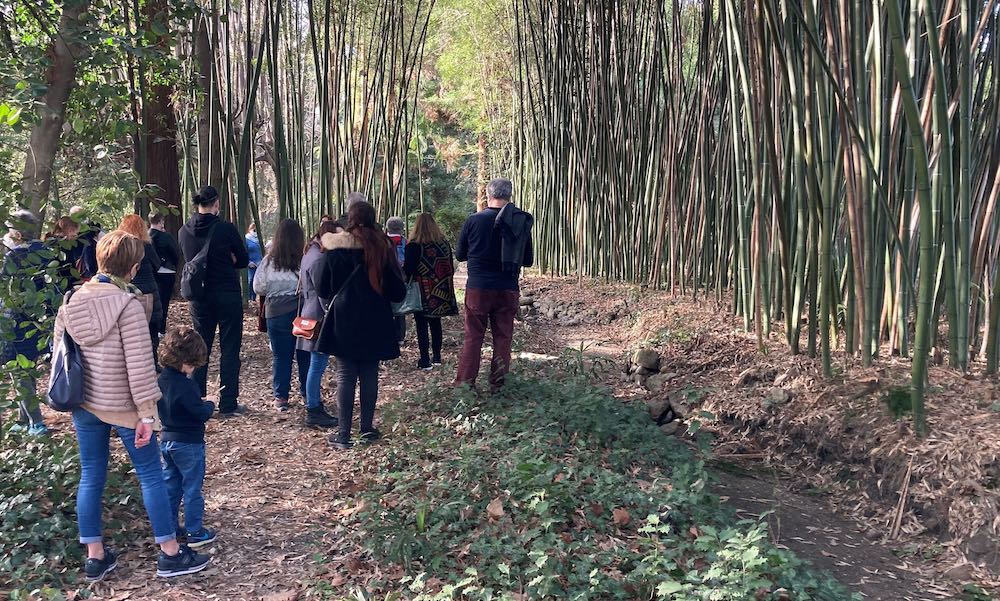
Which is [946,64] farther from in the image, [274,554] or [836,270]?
[274,554]

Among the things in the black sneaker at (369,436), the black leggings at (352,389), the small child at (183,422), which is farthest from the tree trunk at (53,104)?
the black sneaker at (369,436)

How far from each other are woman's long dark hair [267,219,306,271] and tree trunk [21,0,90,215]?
1.42 metres

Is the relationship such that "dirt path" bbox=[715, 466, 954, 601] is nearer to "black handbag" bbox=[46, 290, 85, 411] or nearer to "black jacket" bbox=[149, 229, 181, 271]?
"black handbag" bbox=[46, 290, 85, 411]

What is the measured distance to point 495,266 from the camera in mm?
3781

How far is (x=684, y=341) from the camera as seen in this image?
4625mm

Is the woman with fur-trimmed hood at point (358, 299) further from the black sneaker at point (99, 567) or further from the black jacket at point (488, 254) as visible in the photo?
the black sneaker at point (99, 567)

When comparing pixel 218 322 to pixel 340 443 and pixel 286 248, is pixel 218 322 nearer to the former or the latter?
pixel 286 248

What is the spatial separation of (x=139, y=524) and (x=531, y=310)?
5741 millimetres

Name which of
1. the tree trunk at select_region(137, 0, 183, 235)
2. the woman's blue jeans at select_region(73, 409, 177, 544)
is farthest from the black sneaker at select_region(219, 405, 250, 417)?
the tree trunk at select_region(137, 0, 183, 235)

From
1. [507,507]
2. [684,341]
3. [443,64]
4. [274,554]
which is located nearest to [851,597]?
[507,507]

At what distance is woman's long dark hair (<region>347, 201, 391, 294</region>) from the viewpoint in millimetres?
3459

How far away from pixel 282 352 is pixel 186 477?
172 centimetres

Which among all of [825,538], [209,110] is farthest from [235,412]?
Answer: [209,110]

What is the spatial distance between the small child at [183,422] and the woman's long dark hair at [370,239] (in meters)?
1.11
